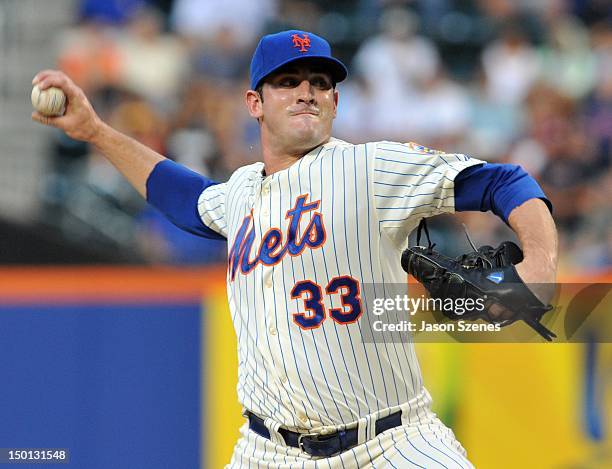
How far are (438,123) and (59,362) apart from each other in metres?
4.57

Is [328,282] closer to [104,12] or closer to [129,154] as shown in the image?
[129,154]

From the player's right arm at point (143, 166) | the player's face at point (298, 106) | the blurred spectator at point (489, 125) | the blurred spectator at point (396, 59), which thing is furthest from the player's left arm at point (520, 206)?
the blurred spectator at point (396, 59)

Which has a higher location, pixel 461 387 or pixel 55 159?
pixel 55 159

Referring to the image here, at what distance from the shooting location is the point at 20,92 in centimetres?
884

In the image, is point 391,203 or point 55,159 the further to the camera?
point 55,159

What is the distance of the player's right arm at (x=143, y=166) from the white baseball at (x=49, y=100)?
25 mm

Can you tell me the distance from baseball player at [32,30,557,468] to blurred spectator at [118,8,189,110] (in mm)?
5439

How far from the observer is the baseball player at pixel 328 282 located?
3303mm

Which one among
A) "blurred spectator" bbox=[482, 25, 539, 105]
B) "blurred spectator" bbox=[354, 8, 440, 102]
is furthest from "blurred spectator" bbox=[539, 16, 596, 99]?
"blurred spectator" bbox=[354, 8, 440, 102]

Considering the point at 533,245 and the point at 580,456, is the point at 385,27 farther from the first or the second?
the point at 533,245

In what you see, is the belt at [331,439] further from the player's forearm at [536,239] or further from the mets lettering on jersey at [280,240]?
A: the player's forearm at [536,239]

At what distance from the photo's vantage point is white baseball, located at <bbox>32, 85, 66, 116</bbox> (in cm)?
415

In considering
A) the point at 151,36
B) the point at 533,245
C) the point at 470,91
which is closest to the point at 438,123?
the point at 470,91

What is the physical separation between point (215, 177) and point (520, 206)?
17.1 ft
